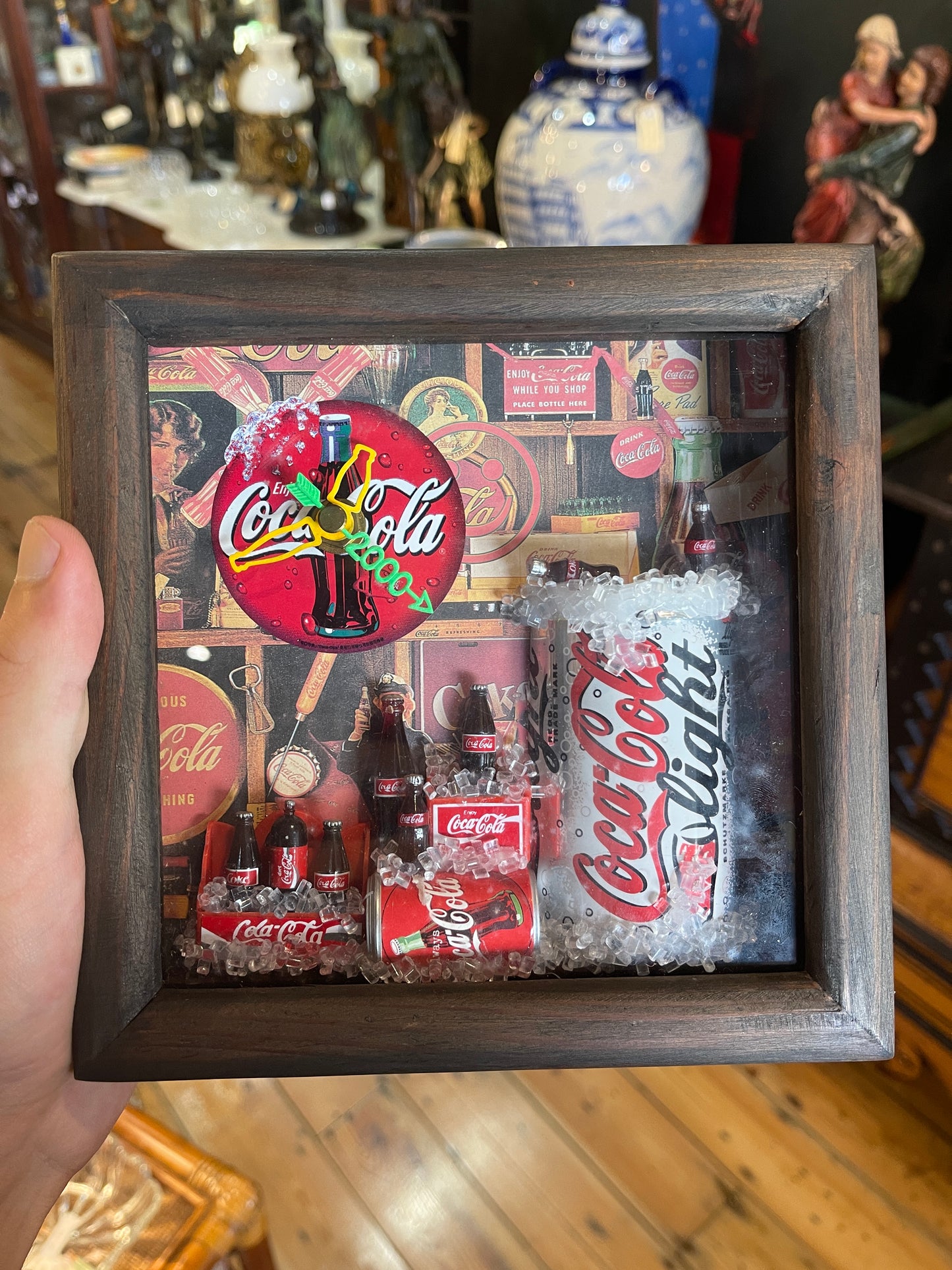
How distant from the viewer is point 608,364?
0.68m

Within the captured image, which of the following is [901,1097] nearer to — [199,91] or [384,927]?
[384,927]

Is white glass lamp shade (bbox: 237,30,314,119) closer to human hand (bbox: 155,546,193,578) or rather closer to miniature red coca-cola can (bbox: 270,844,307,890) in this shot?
human hand (bbox: 155,546,193,578)

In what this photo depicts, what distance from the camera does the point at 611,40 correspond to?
1118mm

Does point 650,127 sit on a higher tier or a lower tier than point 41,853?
higher

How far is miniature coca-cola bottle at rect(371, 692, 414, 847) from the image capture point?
71 centimetres

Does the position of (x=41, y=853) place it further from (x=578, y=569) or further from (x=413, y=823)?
(x=578, y=569)

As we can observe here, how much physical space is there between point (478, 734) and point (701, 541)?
22 cm

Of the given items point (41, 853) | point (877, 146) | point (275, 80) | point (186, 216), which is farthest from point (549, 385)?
point (186, 216)

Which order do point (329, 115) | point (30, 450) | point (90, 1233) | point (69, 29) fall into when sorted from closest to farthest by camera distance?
point (90, 1233) → point (329, 115) → point (69, 29) → point (30, 450)

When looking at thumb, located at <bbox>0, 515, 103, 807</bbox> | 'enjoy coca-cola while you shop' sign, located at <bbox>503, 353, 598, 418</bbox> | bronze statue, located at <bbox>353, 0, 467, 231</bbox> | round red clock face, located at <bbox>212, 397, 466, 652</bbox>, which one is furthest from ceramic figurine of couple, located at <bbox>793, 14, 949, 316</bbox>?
thumb, located at <bbox>0, 515, 103, 807</bbox>

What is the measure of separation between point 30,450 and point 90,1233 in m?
2.61

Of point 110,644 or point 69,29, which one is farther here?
point 69,29

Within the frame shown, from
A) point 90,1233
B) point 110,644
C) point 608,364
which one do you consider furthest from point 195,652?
point 90,1233

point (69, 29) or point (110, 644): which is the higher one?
point (69, 29)
